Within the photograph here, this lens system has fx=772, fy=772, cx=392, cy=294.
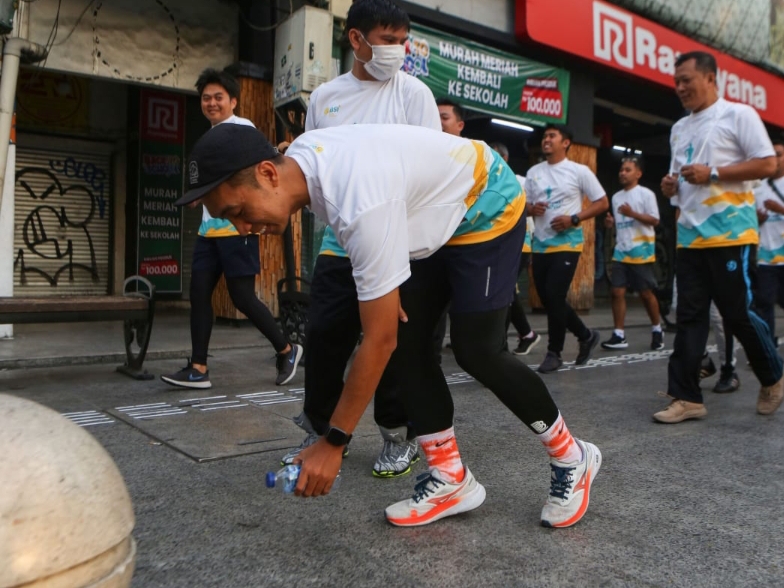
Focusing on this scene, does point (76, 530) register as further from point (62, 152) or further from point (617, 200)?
point (62, 152)

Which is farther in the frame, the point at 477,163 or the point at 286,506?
the point at 286,506

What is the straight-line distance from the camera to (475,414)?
14.7 ft

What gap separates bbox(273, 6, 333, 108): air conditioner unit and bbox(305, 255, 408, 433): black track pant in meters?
5.75

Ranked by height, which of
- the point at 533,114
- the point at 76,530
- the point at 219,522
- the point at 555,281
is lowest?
the point at 219,522

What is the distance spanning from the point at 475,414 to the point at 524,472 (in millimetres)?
1215

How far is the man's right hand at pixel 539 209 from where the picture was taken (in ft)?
20.9

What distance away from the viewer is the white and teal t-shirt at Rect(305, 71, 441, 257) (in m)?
3.46

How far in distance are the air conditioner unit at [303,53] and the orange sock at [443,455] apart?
634 centimetres

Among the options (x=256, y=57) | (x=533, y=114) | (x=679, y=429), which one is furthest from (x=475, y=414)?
(x=533, y=114)

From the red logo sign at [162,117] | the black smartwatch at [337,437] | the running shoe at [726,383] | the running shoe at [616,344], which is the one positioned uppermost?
the red logo sign at [162,117]

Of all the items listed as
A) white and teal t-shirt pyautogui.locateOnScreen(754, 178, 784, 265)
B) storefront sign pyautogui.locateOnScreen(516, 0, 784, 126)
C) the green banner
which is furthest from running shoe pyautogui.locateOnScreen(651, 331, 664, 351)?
storefront sign pyautogui.locateOnScreen(516, 0, 784, 126)

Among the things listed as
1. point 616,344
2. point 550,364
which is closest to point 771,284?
point 616,344

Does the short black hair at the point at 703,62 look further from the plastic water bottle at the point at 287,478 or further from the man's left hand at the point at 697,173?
the plastic water bottle at the point at 287,478

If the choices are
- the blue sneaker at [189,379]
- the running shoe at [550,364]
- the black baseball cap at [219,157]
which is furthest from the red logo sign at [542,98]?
the black baseball cap at [219,157]
